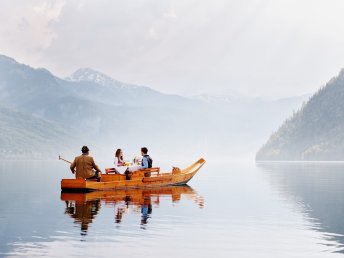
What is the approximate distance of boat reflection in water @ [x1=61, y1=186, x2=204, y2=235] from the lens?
33.8 meters

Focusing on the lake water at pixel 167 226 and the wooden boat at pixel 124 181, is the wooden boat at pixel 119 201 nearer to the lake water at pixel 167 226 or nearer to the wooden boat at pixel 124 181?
the lake water at pixel 167 226

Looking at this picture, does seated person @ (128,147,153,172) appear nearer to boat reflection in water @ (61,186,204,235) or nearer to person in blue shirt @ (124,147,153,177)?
person in blue shirt @ (124,147,153,177)

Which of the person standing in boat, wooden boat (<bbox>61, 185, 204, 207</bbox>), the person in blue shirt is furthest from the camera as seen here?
the person in blue shirt

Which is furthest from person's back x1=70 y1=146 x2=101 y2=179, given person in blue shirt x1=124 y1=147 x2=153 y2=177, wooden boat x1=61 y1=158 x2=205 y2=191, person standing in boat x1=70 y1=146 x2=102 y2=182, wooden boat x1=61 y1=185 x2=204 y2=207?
person in blue shirt x1=124 y1=147 x2=153 y2=177

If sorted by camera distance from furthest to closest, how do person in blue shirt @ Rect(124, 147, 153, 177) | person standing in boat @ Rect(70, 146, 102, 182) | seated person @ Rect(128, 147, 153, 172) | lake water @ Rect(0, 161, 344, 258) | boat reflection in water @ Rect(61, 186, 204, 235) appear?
seated person @ Rect(128, 147, 153, 172)
person in blue shirt @ Rect(124, 147, 153, 177)
person standing in boat @ Rect(70, 146, 102, 182)
boat reflection in water @ Rect(61, 186, 204, 235)
lake water @ Rect(0, 161, 344, 258)

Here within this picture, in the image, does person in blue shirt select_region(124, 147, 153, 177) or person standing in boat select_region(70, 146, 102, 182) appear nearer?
person standing in boat select_region(70, 146, 102, 182)

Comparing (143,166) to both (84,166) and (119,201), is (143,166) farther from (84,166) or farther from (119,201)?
(119,201)

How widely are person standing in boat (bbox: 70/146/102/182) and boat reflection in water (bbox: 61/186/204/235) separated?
1519mm

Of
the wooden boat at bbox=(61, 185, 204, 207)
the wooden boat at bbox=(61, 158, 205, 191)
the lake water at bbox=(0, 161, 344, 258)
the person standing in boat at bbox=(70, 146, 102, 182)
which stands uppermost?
the person standing in boat at bbox=(70, 146, 102, 182)

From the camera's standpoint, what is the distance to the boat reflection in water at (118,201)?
33.8 metres

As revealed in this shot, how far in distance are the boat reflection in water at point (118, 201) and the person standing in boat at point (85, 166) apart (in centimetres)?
152

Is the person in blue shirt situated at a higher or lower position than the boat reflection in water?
higher

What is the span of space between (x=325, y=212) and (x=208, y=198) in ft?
42.8

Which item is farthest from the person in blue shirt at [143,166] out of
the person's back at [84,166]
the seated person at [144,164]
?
the person's back at [84,166]
